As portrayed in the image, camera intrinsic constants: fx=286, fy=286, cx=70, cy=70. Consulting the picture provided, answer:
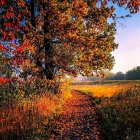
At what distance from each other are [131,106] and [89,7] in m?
9.47

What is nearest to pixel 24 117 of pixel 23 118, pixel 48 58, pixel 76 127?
pixel 23 118

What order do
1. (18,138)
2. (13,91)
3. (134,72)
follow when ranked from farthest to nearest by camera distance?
(134,72)
(13,91)
(18,138)

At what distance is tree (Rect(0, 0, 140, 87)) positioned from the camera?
1755cm

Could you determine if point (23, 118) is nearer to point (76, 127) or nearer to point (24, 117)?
point (24, 117)

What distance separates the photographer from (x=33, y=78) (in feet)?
59.7

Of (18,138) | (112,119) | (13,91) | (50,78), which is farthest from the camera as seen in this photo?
(50,78)

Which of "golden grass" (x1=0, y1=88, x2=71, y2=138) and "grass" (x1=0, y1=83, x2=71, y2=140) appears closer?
"grass" (x1=0, y1=83, x2=71, y2=140)

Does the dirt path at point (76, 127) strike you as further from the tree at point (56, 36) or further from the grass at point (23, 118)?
the tree at point (56, 36)

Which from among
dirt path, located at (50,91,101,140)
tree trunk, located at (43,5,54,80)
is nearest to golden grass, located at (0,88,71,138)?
dirt path, located at (50,91,101,140)

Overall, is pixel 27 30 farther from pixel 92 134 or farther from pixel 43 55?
pixel 92 134

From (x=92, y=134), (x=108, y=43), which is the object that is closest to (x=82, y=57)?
(x=108, y=43)

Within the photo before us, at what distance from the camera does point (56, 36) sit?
20844mm

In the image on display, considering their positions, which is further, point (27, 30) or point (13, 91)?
point (27, 30)

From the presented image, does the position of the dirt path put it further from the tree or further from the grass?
the tree
